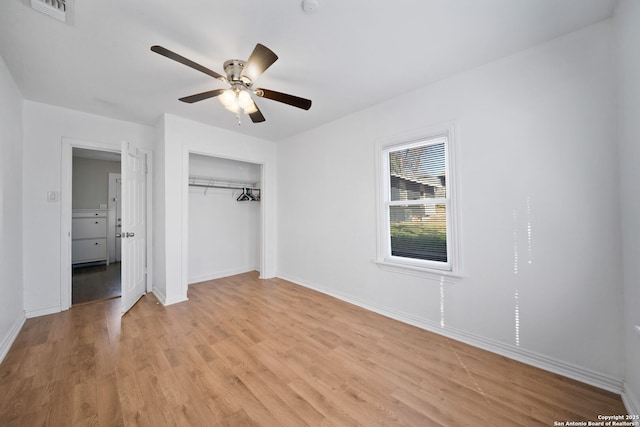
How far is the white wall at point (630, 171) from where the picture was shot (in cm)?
143

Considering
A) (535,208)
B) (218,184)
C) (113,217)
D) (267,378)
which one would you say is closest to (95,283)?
(113,217)

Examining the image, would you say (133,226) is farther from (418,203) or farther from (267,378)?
(418,203)

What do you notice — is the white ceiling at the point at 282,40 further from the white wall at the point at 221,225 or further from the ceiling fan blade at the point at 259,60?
the white wall at the point at 221,225

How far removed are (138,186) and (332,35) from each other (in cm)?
327

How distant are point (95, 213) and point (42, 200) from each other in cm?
313

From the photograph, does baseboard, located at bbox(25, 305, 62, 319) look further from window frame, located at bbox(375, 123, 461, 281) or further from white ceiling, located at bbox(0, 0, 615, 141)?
window frame, located at bbox(375, 123, 461, 281)

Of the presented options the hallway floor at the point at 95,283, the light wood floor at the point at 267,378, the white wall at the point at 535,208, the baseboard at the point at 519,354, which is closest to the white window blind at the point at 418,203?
the white wall at the point at 535,208

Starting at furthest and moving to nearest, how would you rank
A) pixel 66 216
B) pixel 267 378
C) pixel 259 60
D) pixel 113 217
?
pixel 113 217, pixel 66 216, pixel 267 378, pixel 259 60

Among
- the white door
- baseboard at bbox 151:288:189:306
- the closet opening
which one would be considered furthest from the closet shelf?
the closet opening

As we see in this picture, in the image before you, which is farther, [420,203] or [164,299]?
[164,299]

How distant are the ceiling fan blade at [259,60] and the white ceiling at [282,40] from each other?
318mm

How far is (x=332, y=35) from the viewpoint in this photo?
6.09ft

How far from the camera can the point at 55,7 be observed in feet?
5.24

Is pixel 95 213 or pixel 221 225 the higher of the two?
pixel 95 213
